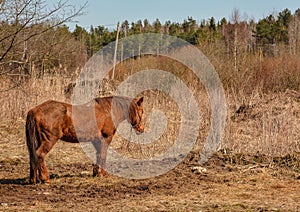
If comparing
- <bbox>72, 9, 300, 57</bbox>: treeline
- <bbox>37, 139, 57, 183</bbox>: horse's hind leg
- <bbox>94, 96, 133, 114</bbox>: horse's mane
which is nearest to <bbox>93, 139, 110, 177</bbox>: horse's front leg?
<bbox>94, 96, 133, 114</bbox>: horse's mane

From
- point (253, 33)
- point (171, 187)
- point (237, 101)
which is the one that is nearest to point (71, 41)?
point (237, 101)

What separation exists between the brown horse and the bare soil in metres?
0.39

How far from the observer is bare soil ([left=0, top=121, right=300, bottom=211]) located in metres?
5.74

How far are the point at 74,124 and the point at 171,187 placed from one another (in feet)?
6.05

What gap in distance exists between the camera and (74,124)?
24.0ft

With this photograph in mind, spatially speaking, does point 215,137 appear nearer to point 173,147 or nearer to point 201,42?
point 173,147

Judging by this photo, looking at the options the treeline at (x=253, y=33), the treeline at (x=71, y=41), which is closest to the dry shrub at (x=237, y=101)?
the treeline at (x=71, y=41)

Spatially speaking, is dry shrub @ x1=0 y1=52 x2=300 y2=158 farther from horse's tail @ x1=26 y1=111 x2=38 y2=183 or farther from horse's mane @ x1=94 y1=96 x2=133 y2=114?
horse's mane @ x1=94 y1=96 x2=133 y2=114

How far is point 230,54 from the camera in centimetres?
2134

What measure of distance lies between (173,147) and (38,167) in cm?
370

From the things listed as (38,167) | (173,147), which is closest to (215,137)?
(173,147)

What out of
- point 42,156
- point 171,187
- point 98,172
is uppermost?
point 42,156

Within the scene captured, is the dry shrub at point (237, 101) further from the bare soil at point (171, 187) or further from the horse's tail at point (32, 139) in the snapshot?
the horse's tail at point (32, 139)

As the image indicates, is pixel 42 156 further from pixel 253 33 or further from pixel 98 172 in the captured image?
pixel 253 33
